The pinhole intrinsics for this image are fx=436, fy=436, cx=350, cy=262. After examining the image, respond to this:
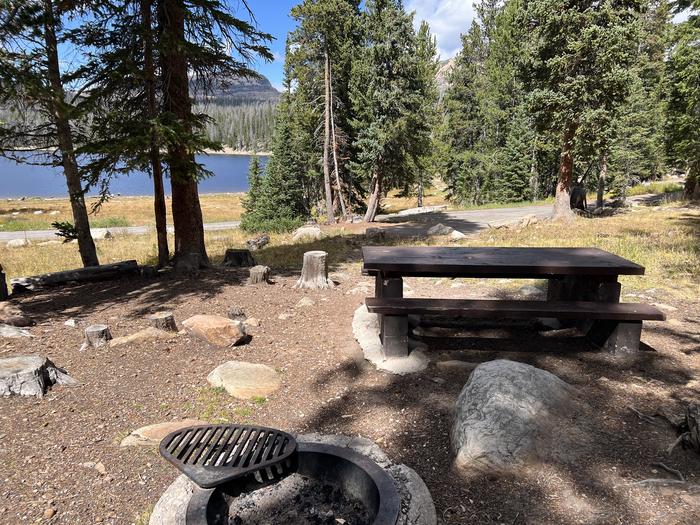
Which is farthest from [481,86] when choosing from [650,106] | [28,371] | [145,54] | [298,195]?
[28,371]

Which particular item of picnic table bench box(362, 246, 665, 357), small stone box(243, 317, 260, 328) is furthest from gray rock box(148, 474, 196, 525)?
small stone box(243, 317, 260, 328)

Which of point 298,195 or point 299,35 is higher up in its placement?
point 299,35

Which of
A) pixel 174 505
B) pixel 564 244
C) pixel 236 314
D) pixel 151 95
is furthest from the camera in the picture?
pixel 564 244

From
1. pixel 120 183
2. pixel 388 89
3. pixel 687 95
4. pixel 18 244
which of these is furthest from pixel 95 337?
pixel 120 183

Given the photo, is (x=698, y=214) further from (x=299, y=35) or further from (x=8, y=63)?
(x=8, y=63)

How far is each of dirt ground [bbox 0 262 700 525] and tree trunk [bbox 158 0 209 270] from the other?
2172 mm

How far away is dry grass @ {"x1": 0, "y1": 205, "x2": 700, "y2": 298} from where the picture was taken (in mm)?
8234

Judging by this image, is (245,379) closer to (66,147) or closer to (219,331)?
(219,331)

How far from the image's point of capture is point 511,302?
4746mm

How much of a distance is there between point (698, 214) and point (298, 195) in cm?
2149

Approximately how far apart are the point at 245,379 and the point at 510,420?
8.20 ft

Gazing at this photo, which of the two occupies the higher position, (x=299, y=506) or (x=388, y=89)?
(x=388, y=89)

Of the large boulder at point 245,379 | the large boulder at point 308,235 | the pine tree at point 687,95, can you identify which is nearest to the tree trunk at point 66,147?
the large boulder at point 245,379

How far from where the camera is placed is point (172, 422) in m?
3.62
